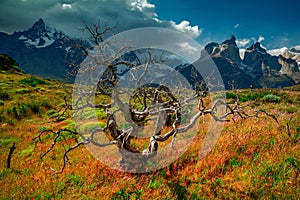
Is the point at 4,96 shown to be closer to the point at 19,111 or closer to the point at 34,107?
the point at 34,107

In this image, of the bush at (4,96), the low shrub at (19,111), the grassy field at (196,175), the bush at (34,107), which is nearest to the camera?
the grassy field at (196,175)

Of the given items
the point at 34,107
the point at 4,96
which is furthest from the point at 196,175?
the point at 4,96

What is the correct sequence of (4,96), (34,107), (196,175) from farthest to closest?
(4,96) → (34,107) → (196,175)

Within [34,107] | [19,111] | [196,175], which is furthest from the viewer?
[34,107]

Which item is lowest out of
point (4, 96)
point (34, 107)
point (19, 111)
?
point (19, 111)

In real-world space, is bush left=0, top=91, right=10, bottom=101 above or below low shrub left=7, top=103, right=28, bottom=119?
above

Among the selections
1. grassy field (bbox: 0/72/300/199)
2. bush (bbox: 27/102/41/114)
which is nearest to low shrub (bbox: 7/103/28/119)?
bush (bbox: 27/102/41/114)

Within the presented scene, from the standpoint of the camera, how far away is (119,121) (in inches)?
622

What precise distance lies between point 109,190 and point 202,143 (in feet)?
16.1

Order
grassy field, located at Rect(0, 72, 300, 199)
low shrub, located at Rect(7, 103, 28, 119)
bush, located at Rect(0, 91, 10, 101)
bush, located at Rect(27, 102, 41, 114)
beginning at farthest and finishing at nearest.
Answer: bush, located at Rect(0, 91, 10, 101) < bush, located at Rect(27, 102, 41, 114) < low shrub, located at Rect(7, 103, 28, 119) < grassy field, located at Rect(0, 72, 300, 199)

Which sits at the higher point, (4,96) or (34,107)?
(4,96)

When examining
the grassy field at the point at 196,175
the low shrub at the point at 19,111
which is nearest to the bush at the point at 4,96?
the low shrub at the point at 19,111

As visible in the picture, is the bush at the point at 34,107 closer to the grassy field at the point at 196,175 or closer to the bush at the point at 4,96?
the bush at the point at 4,96

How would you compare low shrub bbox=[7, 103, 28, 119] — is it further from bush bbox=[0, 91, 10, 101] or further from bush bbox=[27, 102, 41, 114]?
bush bbox=[0, 91, 10, 101]
